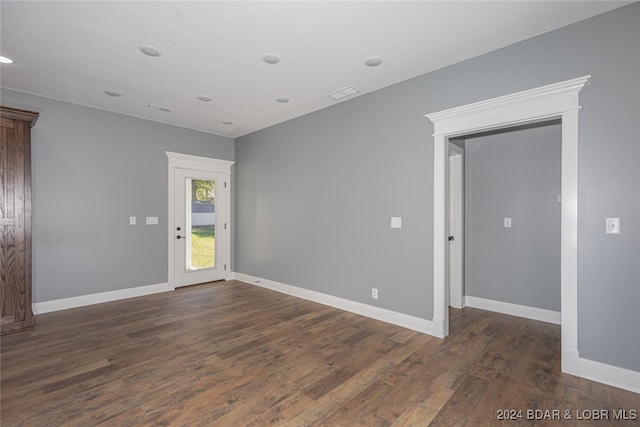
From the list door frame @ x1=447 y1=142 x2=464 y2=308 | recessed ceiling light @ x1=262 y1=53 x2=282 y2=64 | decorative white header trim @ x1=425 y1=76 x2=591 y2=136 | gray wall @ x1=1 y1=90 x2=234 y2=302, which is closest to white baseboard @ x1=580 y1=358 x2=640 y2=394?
door frame @ x1=447 y1=142 x2=464 y2=308

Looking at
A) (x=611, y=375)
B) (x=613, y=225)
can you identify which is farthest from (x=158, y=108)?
(x=611, y=375)

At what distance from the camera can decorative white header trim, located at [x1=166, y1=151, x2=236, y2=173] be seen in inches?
208

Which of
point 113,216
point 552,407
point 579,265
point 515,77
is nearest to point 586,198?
Answer: point 579,265

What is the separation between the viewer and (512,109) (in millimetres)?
2764

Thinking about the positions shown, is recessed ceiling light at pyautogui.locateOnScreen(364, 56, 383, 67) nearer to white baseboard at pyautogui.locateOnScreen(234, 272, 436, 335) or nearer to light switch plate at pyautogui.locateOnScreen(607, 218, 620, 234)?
light switch plate at pyautogui.locateOnScreen(607, 218, 620, 234)

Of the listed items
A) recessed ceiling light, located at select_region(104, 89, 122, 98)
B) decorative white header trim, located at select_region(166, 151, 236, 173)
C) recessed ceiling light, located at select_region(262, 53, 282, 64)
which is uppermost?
recessed ceiling light, located at select_region(262, 53, 282, 64)

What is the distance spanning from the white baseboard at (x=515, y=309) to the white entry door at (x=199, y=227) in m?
4.50

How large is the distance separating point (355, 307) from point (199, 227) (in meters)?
3.39

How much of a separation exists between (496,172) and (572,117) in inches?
65.6

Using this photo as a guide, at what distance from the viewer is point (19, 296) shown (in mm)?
3453

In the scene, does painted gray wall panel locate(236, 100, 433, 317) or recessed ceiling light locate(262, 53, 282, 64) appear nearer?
recessed ceiling light locate(262, 53, 282, 64)

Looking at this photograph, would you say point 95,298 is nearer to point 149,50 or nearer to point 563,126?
point 149,50

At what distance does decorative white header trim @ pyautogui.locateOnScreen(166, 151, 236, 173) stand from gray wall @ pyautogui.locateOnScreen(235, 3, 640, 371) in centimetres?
29

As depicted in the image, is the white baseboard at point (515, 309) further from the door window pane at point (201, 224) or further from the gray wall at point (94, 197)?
the gray wall at point (94, 197)
